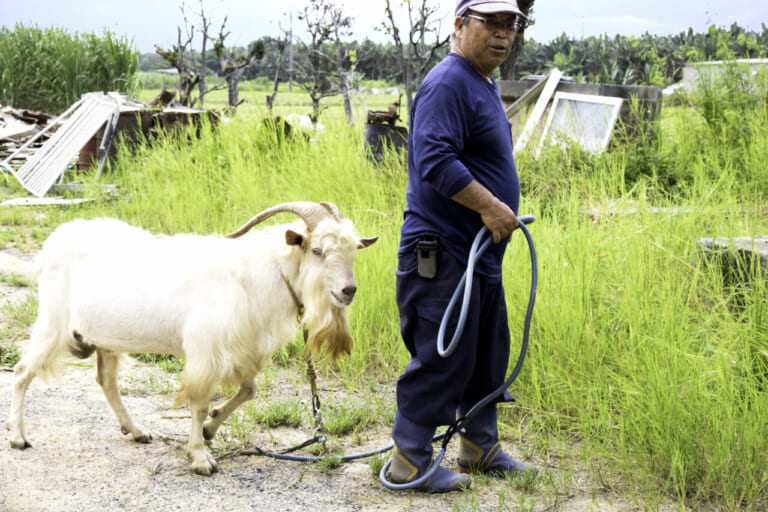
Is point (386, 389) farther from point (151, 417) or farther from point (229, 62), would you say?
point (229, 62)

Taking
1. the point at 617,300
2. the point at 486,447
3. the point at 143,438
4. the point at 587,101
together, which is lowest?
the point at 143,438

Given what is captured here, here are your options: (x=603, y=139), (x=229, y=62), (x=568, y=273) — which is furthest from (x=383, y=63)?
(x=568, y=273)

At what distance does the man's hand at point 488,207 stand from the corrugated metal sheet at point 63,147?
27.3 feet

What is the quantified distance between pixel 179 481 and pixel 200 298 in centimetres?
80

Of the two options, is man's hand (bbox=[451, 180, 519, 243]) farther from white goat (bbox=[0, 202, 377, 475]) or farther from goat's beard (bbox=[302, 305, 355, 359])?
goat's beard (bbox=[302, 305, 355, 359])

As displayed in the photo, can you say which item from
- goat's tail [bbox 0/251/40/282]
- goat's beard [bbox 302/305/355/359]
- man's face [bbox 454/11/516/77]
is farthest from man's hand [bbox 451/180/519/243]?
goat's tail [bbox 0/251/40/282]

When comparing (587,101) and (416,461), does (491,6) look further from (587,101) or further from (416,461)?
(587,101)

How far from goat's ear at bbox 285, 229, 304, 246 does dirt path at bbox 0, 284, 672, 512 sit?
1037 mm

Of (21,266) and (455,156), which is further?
(21,266)

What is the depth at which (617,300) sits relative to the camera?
4.07 metres

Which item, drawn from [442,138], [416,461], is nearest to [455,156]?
[442,138]

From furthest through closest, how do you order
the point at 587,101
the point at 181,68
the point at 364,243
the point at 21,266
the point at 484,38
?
1. the point at 181,68
2. the point at 587,101
3. the point at 21,266
4. the point at 364,243
5. the point at 484,38

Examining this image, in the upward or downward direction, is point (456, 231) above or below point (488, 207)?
below

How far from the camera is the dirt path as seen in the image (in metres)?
3.00
